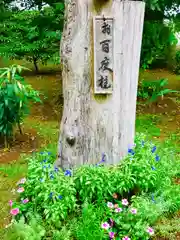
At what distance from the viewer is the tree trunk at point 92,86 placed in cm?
297

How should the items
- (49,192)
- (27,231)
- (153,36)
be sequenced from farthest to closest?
(153,36), (49,192), (27,231)

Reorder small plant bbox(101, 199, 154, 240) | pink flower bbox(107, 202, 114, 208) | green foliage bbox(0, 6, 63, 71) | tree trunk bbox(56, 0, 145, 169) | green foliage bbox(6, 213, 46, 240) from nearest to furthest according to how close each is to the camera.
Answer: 1. green foliage bbox(6, 213, 46, 240)
2. small plant bbox(101, 199, 154, 240)
3. pink flower bbox(107, 202, 114, 208)
4. tree trunk bbox(56, 0, 145, 169)
5. green foliage bbox(0, 6, 63, 71)

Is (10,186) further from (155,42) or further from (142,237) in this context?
(155,42)

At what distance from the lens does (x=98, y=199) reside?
9.53ft

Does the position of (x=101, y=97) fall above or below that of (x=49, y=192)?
above

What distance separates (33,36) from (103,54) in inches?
211

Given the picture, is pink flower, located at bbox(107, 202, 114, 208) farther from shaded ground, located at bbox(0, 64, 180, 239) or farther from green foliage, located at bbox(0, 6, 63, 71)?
green foliage, located at bbox(0, 6, 63, 71)

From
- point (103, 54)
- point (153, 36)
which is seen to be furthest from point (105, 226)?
point (153, 36)

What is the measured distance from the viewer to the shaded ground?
13.9ft

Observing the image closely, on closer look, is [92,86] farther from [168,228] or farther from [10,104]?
[10,104]

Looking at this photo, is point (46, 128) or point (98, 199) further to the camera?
point (46, 128)

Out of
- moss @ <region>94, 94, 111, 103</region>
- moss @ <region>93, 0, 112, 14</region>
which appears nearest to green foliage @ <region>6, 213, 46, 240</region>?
moss @ <region>94, 94, 111, 103</region>

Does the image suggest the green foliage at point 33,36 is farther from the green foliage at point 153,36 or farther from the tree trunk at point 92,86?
the tree trunk at point 92,86

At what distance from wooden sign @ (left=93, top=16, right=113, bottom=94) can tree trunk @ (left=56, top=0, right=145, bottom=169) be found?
4 centimetres
